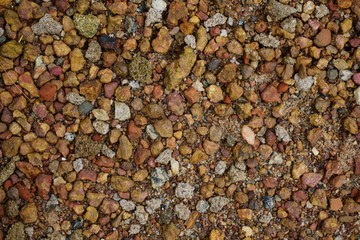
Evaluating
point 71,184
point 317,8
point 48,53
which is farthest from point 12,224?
point 317,8

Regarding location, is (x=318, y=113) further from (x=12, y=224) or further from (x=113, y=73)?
(x=12, y=224)

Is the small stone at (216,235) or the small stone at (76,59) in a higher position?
the small stone at (76,59)

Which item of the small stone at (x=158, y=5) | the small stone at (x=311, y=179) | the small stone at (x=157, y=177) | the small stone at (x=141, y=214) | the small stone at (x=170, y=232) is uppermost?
the small stone at (x=158, y=5)

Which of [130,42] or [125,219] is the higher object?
[130,42]

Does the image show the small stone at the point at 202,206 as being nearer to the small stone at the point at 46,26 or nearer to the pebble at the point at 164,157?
the pebble at the point at 164,157

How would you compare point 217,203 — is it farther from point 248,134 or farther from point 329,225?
point 329,225

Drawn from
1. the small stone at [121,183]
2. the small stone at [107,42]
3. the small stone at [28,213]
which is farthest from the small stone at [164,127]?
the small stone at [28,213]
